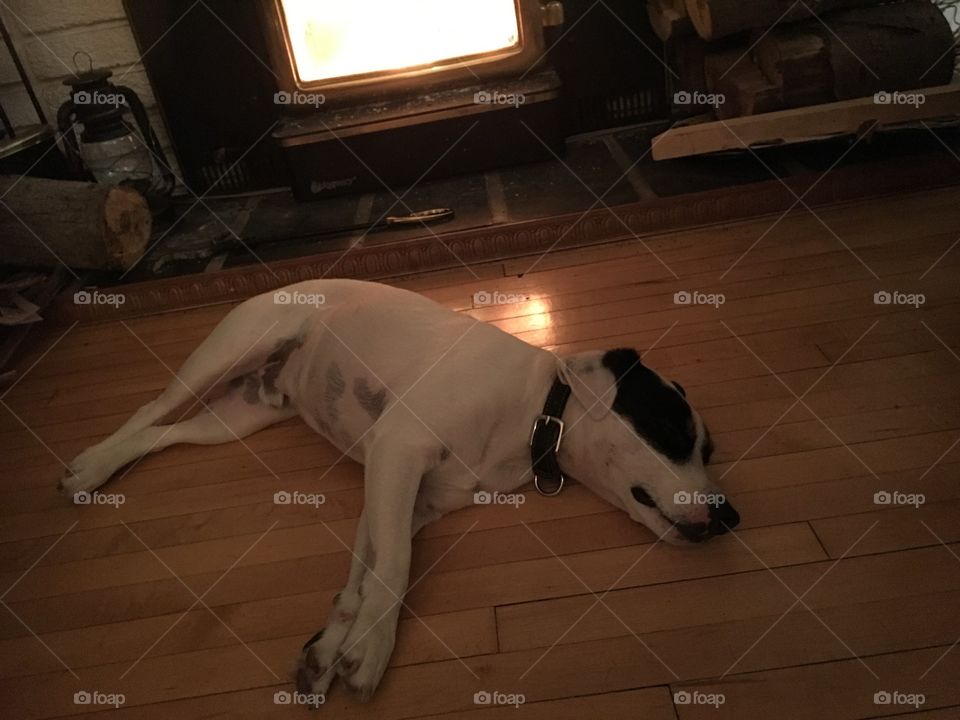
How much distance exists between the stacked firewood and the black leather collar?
172cm

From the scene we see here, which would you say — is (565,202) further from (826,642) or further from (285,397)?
(826,642)

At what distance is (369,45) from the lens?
2768 mm

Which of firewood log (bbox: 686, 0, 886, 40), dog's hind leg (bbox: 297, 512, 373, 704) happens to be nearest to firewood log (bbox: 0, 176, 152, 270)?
dog's hind leg (bbox: 297, 512, 373, 704)

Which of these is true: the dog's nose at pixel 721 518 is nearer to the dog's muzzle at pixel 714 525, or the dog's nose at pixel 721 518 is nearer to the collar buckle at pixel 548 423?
the dog's muzzle at pixel 714 525

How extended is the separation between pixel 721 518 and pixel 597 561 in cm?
25

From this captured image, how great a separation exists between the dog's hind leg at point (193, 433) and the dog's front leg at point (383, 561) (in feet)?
2.00

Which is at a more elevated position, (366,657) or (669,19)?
(669,19)

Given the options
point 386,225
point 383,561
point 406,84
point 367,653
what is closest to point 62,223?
point 386,225

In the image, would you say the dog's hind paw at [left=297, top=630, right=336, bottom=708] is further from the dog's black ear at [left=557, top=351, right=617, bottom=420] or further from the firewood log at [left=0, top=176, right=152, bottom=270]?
the firewood log at [left=0, top=176, right=152, bottom=270]

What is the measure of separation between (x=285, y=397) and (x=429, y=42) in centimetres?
167

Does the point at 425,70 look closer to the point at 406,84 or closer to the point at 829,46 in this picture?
the point at 406,84

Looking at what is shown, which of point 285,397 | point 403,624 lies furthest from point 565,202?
point 403,624

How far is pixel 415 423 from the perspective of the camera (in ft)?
4.55

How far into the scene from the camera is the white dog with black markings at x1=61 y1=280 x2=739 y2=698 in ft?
4.17
